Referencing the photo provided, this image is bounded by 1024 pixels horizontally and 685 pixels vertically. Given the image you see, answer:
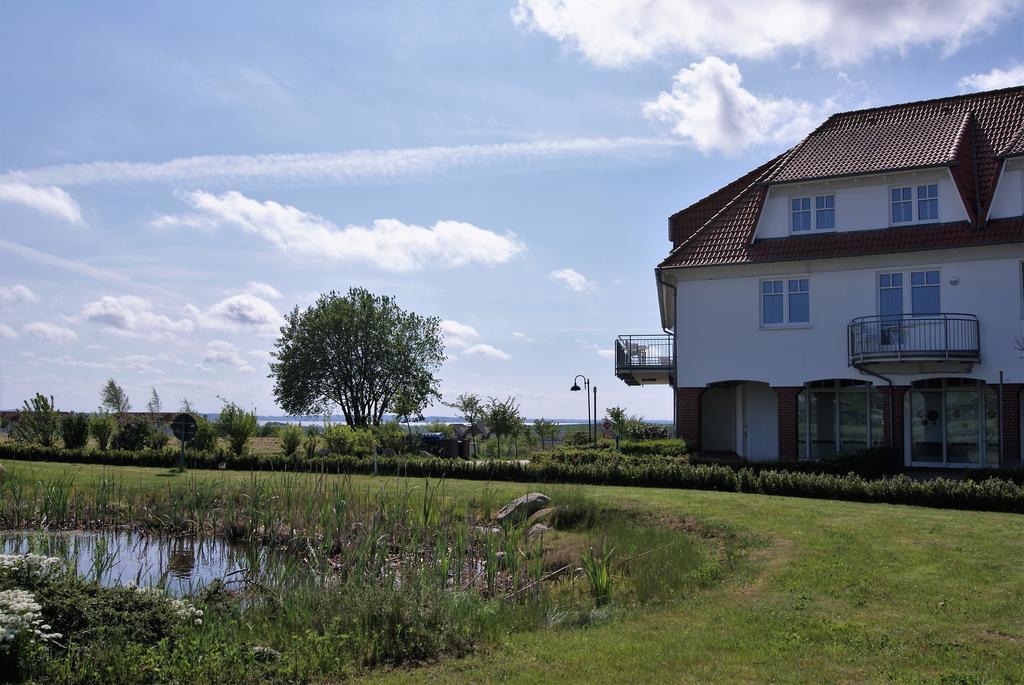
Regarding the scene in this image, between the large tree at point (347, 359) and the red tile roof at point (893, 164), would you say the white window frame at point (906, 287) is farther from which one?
the large tree at point (347, 359)

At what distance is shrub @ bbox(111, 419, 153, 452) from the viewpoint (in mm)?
33312

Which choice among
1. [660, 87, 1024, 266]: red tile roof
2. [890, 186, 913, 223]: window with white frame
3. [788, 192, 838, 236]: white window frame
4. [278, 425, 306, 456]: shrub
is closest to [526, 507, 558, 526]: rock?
[660, 87, 1024, 266]: red tile roof

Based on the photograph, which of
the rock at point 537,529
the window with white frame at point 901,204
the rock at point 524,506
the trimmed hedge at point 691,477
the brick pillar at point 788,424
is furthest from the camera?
the brick pillar at point 788,424

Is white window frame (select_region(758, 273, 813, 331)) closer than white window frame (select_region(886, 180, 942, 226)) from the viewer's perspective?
No

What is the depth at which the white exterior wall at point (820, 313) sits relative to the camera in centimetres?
2439

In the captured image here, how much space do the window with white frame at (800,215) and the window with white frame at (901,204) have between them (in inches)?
92.4

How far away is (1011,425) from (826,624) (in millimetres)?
18566

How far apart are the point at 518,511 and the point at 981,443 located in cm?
1590

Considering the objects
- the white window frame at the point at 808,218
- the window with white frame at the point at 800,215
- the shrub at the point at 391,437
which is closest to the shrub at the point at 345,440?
the shrub at the point at 391,437

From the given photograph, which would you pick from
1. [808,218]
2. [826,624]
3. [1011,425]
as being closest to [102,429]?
[808,218]

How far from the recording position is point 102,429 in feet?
110

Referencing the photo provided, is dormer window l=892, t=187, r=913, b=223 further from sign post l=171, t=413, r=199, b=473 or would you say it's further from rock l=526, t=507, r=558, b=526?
sign post l=171, t=413, r=199, b=473

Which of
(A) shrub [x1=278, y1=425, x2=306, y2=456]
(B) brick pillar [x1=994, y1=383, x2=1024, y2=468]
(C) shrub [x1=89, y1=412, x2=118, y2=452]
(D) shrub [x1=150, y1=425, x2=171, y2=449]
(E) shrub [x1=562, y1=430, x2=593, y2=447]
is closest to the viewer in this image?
(B) brick pillar [x1=994, y1=383, x2=1024, y2=468]

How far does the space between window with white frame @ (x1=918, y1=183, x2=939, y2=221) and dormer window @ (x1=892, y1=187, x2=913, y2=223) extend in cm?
26
